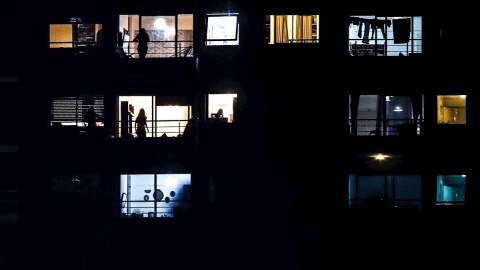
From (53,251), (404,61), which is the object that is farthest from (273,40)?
(53,251)

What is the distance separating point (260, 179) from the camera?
2256cm

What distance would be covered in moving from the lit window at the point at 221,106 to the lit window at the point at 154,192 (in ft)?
8.79

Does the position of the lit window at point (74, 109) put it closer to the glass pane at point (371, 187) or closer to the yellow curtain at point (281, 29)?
the yellow curtain at point (281, 29)

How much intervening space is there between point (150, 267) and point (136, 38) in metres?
8.89

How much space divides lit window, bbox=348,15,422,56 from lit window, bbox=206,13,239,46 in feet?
15.2

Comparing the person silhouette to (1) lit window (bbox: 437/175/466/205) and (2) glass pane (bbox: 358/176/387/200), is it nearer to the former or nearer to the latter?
(2) glass pane (bbox: 358/176/387/200)

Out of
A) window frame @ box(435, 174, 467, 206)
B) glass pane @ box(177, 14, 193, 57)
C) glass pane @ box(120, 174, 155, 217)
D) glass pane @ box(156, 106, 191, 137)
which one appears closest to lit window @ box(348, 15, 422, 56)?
window frame @ box(435, 174, 467, 206)

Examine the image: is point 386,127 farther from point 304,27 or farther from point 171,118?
point 171,118

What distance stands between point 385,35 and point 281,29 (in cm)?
417

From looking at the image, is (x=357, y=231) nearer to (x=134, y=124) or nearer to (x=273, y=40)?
(x=273, y=40)

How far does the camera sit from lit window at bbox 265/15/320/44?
23.2 metres

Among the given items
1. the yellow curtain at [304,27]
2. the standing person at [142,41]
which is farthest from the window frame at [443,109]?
the standing person at [142,41]

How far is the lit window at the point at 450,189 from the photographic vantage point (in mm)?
22984

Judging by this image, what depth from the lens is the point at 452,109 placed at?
75.7ft
